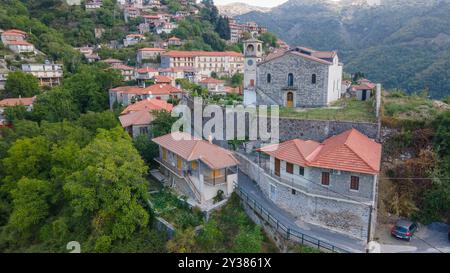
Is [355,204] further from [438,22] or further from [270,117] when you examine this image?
[438,22]

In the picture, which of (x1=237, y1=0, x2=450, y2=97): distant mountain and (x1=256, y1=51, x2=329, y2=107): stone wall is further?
(x1=237, y1=0, x2=450, y2=97): distant mountain

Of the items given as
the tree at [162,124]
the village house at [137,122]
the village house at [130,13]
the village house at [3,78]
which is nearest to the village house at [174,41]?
the village house at [130,13]

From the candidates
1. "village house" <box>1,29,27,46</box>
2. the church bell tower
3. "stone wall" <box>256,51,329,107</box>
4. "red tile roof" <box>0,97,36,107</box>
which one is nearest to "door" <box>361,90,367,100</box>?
"stone wall" <box>256,51,329,107</box>

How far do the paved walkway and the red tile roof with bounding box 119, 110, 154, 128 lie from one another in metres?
13.9

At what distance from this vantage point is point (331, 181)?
1592 centimetres

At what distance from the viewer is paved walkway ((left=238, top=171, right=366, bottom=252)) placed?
585 inches

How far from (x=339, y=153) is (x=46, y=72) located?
64.6 meters

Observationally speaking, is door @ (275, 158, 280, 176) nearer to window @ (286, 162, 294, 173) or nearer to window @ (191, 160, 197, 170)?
window @ (286, 162, 294, 173)

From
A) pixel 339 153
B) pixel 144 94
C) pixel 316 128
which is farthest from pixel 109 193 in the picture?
pixel 144 94

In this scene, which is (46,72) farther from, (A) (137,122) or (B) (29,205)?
(B) (29,205)

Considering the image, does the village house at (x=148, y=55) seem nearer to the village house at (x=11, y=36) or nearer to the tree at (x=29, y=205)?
the village house at (x=11, y=36)

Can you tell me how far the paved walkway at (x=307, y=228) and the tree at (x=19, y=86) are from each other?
171ft

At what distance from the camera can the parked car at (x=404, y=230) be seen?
15.3 metres
